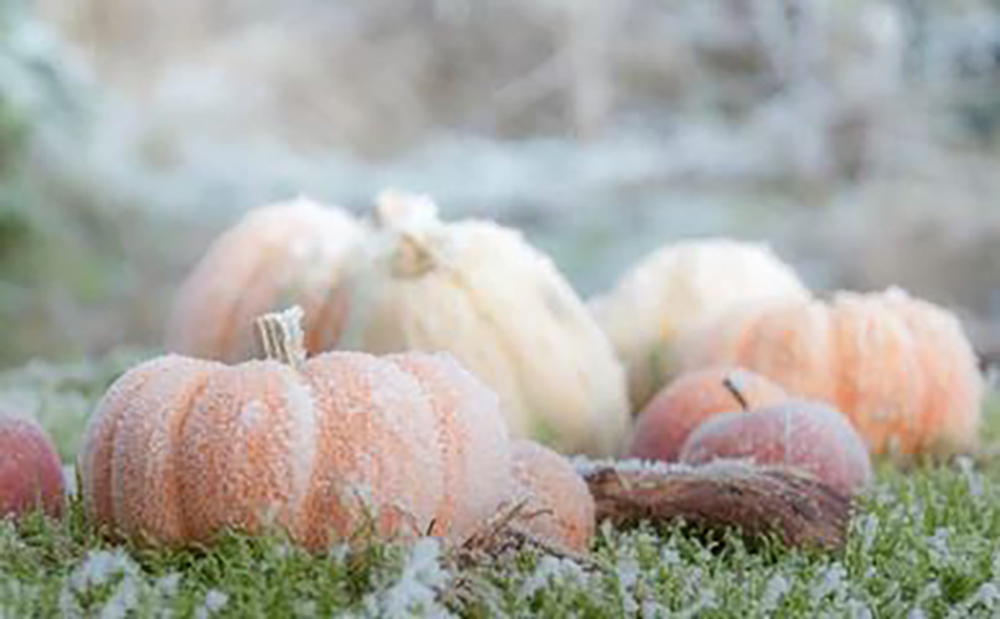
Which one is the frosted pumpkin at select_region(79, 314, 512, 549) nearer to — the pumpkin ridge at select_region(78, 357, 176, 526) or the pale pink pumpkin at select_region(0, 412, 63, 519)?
the pumpkin ridge at select_region(78, 357, 176, 526)

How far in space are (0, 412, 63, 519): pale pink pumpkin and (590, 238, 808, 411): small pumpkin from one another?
129 cm

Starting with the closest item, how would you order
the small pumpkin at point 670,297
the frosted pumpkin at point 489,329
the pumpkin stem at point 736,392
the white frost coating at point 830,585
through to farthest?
the white frost coating at point 830,585 < the pumpkin stem at point 736,392 < the frosted pumpkin at point 489,329 < the small pumpkin at point 670,297

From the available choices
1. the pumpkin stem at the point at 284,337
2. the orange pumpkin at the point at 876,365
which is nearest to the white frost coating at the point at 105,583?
the pumpkin stem at the point at 284,337

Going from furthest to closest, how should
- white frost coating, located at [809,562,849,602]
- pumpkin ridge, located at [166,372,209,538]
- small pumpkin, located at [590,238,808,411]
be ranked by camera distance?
small pumpkin, located at [590,238,808,411], pumpkin ridge, located at [166,372,209,538], white frost coating, located at [809,562,849,602]

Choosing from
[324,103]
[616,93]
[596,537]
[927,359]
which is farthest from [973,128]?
[596,537]

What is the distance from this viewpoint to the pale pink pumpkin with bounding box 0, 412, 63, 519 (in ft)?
6.09

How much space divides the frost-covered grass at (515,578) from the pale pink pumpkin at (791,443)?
0.73 ft

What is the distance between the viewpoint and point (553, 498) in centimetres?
180

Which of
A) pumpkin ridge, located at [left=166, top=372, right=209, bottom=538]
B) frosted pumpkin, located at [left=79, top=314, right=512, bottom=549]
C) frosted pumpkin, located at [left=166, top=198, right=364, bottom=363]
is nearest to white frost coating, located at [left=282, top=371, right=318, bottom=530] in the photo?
frosted pumpkin, located at [left=79, top=314, right=512, bottom=549]

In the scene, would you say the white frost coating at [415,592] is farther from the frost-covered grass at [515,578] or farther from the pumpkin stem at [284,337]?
the pumpkin stem at [284,337]

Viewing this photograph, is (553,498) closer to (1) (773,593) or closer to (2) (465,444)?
(2) (465,444)

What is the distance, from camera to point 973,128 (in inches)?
276

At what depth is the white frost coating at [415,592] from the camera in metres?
1.42

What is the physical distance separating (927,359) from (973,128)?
4535 millimetres
